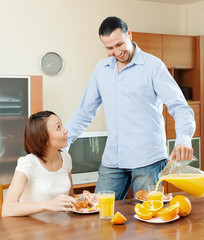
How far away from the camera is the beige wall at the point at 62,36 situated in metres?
4.20

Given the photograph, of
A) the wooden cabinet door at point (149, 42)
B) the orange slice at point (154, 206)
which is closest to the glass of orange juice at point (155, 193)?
the orange slice at point (154, 206)

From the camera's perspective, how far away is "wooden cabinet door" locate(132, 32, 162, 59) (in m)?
4.60

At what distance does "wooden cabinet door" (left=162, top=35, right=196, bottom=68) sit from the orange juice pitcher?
3.24 metres

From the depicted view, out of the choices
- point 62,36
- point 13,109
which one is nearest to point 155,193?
point 13,109

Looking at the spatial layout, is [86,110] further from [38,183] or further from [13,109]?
[13,109]

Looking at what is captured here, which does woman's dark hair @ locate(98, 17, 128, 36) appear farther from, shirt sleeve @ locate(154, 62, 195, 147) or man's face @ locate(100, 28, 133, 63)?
shirt sleeve @ locate(154, 62, 195, 147)

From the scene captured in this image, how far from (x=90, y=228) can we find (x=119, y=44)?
1087mm

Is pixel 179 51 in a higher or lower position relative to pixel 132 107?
higher

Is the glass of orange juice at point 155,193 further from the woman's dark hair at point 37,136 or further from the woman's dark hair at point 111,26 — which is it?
the woman's dark hair at point 111,26

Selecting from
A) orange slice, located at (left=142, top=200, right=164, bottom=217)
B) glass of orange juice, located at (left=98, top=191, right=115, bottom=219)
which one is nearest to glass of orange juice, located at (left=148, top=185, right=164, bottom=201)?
orange slice, located at (left=142, top=200, right=164, bottom=217)

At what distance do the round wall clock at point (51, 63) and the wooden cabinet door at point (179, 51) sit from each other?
132 centimetres

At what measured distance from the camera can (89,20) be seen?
4621 millimetres

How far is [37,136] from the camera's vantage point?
6.74 feet

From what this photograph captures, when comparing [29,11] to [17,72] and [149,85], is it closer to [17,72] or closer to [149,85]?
[17,72]
